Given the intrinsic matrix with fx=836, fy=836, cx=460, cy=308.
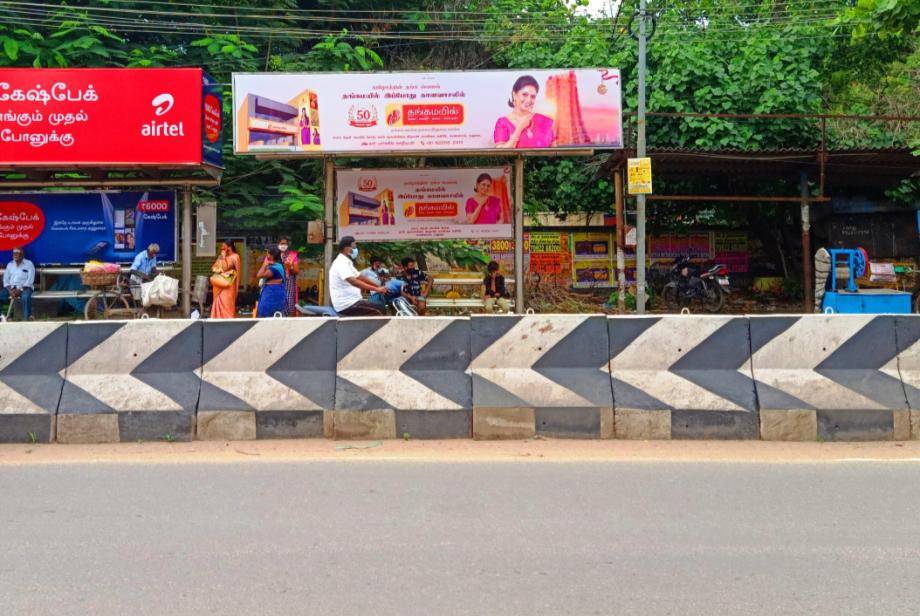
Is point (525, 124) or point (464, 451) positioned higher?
point (525, 124)

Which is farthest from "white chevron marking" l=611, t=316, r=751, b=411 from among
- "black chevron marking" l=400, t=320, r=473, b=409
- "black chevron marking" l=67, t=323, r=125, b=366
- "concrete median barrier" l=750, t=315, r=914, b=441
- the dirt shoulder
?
"black chevron marking" l=67, t=323, r=125, b=366

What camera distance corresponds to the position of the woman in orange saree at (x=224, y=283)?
14195 millimetres

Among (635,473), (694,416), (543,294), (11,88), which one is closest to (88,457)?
(635,473)

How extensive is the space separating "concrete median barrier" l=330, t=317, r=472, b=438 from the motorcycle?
42.0ft

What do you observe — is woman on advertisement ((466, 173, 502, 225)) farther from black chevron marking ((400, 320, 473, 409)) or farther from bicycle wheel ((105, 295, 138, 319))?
black chevron marking ((400, 320, 473, 409))

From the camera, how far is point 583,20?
23.8 metres

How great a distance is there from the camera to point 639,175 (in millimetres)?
14305

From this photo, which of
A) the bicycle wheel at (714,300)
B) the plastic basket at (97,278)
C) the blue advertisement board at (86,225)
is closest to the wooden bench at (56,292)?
the blue advertisement board at (86,225)

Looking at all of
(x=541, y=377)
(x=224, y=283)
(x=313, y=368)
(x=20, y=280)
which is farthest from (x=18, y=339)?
(x=20, y=280)

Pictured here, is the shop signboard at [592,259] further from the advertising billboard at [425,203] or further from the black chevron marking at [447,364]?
the black chevron marking at [447,364]

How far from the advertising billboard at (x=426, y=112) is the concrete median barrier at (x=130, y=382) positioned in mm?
6741

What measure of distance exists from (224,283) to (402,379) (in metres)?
7.79

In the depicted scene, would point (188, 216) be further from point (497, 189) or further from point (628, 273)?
point (628, 273)

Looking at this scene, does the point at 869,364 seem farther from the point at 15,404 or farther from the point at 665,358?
the point at 15,404
